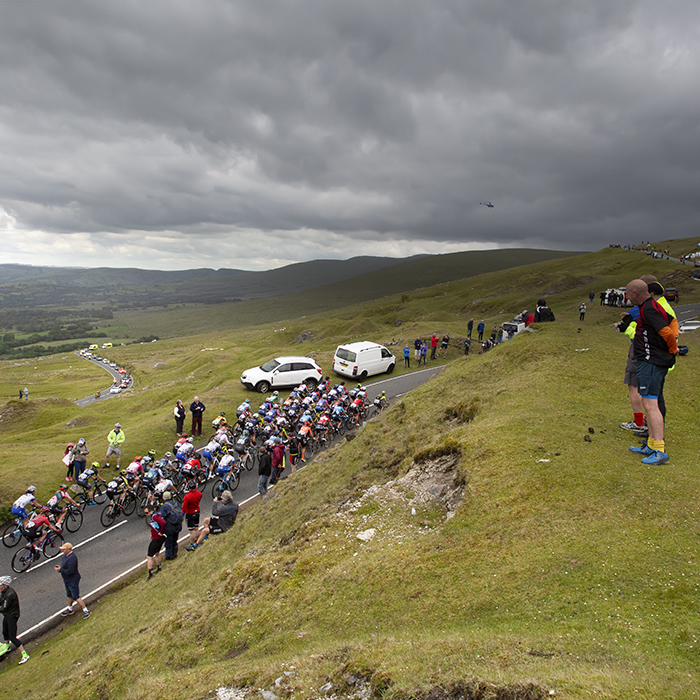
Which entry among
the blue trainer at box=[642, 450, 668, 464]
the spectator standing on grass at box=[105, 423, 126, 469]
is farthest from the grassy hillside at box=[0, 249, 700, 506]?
the blue trainer at box=[642, 450, 668, 464]

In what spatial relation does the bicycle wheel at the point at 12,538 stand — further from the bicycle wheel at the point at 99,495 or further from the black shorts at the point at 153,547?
the black shorts at the point at 153,547

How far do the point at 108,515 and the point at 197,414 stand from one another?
8058 mm

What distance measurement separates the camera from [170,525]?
1330 cm

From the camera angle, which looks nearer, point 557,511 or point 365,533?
point 557,511

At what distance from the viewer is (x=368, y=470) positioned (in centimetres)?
1371

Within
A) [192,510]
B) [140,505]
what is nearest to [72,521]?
[140,505]

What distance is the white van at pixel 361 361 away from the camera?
3212cm

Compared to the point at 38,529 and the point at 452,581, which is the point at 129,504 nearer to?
the point at 38,529

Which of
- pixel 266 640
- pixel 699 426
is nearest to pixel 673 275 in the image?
pixel 699 426

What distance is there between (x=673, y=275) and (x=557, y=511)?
7288cm

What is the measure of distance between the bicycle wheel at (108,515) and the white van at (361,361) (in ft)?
61.6

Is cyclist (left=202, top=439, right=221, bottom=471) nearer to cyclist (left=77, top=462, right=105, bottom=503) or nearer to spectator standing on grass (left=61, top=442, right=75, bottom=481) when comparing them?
cyclist (left=77, top=462, right=105, bottom=503)

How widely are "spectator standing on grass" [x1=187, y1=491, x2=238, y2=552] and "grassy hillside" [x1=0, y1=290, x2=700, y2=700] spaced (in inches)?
32.8

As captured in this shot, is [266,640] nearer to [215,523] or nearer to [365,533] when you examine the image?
[365,533]
